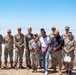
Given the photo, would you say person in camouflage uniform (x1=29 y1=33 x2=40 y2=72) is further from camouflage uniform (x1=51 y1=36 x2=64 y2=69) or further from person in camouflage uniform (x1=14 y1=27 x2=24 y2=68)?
person in camouflage uniform (x1=14 y1=27 x2=24 y2=68)

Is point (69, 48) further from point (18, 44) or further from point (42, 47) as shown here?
point (18, 44)

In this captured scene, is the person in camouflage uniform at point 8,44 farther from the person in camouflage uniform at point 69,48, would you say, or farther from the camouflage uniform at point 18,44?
the person in camouflage uniform at point 69,48

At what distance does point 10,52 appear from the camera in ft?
49.5

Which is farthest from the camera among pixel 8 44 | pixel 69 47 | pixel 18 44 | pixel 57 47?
pixel 8 44

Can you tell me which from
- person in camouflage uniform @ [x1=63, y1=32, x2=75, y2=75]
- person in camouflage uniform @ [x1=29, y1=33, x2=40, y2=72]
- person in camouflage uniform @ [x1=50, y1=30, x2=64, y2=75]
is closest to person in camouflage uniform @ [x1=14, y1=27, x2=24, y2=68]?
person in camouflage uniform @ [x1=29, y1=33, x2=40, y2=72]

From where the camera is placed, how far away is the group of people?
1336 centimetres

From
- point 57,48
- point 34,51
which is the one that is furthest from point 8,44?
point 57,48

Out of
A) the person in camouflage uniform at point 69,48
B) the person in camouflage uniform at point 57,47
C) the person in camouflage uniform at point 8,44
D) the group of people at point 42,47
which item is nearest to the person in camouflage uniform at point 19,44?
the group of people at point 42,47

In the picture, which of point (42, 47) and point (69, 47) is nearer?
point (69, 47)

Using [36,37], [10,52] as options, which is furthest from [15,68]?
[36,37]

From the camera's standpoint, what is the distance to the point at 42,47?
13602 millimetres

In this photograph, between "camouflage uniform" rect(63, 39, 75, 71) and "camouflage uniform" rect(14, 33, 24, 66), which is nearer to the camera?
"camouflage uniform" rect(63, 39, 75, 71)

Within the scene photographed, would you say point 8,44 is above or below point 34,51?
above

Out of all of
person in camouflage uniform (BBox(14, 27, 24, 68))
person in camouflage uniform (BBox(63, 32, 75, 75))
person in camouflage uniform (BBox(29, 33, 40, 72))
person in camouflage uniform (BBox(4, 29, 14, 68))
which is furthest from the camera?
person in camouflage uniform (BBox(4, 29, 14, 68))
